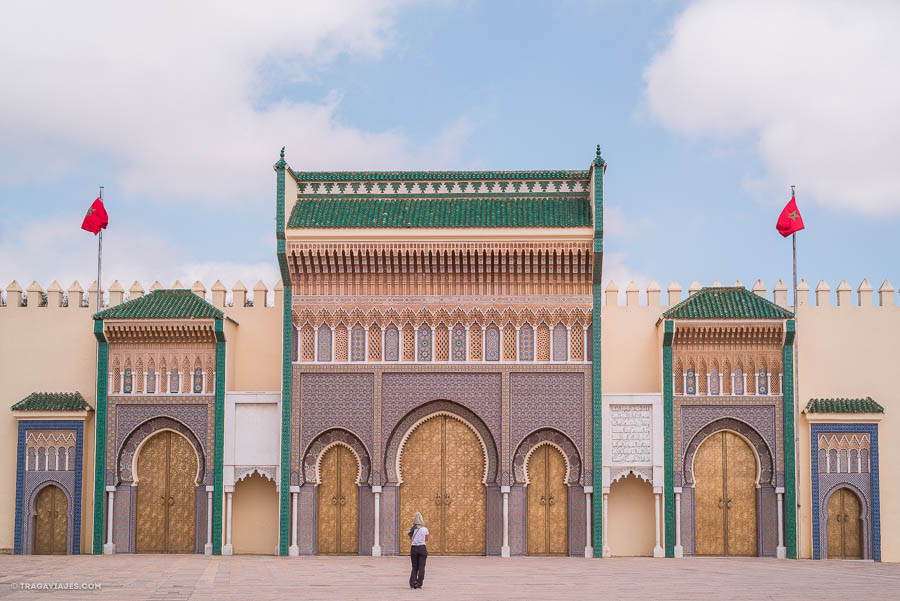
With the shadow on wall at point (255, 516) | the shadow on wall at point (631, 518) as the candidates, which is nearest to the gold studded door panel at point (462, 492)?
the shadow on wall at point (631, 518)

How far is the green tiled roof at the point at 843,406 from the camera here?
2345cm

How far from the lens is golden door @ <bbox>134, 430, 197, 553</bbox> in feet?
78.2

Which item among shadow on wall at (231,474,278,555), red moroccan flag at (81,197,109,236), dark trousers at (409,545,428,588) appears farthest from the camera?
red moroccan flag at (81,197,109,236)

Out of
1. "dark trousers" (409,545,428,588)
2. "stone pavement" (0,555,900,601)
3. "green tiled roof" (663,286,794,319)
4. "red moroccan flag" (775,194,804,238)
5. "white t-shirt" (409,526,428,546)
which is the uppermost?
"red moroccan flag" (775,194,804,238)

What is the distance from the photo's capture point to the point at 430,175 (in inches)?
975

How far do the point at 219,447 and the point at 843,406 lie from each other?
503 inches

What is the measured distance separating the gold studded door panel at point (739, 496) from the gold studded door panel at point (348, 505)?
7552 millimetres

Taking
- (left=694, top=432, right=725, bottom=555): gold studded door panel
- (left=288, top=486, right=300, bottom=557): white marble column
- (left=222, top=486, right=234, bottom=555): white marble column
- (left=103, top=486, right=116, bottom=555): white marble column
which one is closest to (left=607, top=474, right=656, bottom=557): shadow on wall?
(left=694, top=432, right=725, bottom=555): gold studded door panel

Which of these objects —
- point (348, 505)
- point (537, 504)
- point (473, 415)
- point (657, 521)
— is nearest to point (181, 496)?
point (348, 505)

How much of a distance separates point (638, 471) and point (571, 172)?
6392 mm

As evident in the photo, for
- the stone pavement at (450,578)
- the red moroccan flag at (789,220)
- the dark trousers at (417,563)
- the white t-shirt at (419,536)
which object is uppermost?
the red moroccan flag at (789,220)

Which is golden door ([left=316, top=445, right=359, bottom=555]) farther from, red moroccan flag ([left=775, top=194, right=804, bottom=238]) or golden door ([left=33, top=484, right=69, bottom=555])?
red moroccan flag ([left=775, top=194, right=804, bottom=238])

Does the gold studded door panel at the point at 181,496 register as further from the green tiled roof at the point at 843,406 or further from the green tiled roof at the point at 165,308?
the green tiled roof at the point at 843,406

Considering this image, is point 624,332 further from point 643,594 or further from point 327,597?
point 327,597
